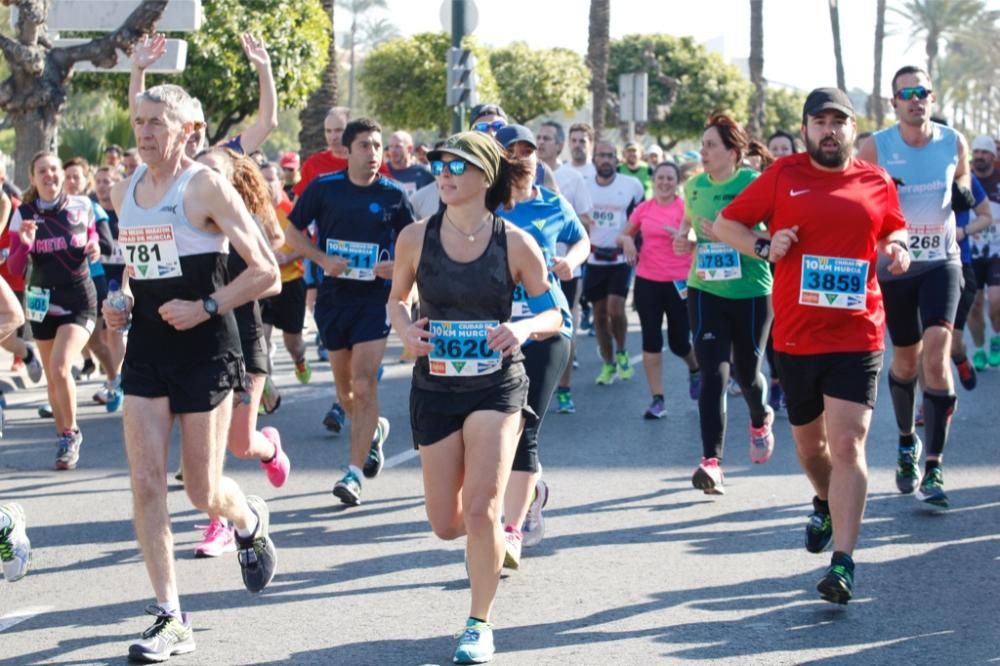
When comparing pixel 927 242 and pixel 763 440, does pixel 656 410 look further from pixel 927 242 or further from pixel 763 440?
pixel 927 242

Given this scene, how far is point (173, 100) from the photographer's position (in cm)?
579

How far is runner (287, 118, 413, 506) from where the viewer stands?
8.66 m

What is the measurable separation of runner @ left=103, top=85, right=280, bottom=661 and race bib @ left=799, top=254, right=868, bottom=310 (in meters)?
2.22

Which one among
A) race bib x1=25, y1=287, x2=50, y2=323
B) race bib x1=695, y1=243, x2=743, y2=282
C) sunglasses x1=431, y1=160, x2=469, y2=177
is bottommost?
race bib x1=25, y1=287, x2=50, y2=323

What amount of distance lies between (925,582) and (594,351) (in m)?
9.97

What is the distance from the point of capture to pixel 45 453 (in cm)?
1033

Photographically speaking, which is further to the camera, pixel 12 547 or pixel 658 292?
pixel 658 292

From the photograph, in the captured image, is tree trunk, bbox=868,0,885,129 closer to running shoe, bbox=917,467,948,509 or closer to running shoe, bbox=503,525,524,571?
running shoe, bbox=917,467,948,509

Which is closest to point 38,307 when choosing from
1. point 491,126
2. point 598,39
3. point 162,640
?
point 491,126

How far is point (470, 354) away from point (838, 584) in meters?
1.77

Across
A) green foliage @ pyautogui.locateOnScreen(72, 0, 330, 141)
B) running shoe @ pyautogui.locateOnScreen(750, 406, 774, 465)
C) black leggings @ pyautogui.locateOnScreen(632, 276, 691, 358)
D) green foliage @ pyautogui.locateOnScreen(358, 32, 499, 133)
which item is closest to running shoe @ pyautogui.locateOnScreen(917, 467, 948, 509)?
running shoe @ pyautogui.locateOnScreen(750, 406, 774, 465)

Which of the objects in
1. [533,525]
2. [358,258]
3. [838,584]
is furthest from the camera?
[358,258]

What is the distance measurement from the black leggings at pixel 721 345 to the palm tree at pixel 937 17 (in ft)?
228

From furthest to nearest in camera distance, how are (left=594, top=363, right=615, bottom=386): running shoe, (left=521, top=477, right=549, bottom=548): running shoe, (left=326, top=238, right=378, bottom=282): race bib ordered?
1. (left=594, top=363, right=615, bottom=386): running shoe
2. (left=326, top=238, right=378, bottom=282): race bib
3. (left=521, top=477, right=549, bottom=548): running shoe
